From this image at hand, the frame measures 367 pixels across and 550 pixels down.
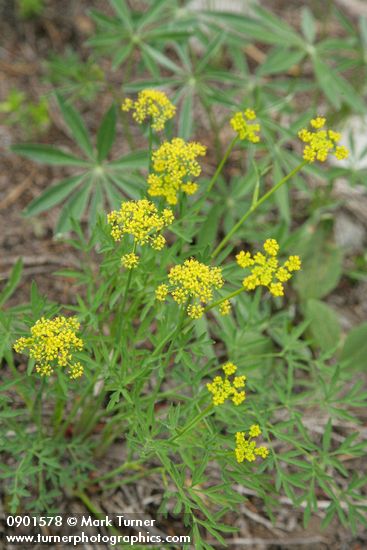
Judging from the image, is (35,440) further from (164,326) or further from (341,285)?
(341,285)

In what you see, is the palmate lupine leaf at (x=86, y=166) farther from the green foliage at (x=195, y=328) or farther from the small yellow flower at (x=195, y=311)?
the small yellow flower at (x=195, y=311)

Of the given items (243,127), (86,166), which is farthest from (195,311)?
(86,166)

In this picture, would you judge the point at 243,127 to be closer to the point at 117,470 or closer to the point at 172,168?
the point at 172,168

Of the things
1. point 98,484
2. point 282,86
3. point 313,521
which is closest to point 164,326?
point 98,484

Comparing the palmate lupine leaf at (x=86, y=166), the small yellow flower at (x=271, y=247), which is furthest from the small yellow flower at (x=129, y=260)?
the palmate lupine leaf at (x=86, y=166)

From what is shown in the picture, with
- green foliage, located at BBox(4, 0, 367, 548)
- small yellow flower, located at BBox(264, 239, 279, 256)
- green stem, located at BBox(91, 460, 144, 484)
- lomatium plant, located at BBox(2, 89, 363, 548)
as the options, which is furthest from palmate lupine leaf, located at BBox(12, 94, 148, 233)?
small yellow flower, located at BBox(264, 239, 279, 256)

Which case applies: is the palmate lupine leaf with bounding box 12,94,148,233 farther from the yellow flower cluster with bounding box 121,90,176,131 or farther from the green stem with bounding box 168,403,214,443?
the green stem with bounding box 168,403,214,443

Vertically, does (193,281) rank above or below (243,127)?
below
